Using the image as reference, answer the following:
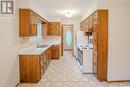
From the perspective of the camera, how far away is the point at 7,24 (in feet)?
11.7

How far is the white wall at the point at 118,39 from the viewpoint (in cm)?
438

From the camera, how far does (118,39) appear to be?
4.43 metres

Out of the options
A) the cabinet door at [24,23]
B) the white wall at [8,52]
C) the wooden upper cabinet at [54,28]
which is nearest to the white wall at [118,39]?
the cabinet door at [24,23]

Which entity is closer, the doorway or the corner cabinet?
the corner cabinet

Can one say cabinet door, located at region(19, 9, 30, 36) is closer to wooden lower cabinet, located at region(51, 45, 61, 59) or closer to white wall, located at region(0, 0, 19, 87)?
white wall, located at region(0, 0, 19, 87)

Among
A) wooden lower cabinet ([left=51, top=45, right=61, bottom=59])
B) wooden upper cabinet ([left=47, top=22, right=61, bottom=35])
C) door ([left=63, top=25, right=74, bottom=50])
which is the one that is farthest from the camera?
door ([left=63, top=25, right=74, bottom=50])

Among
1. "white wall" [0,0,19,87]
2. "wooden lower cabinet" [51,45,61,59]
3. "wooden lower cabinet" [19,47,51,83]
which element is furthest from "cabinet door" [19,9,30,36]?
"wooden lower cabinet" [51,45,61,59]

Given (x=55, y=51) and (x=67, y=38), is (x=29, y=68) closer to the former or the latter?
(x=55, y=51)

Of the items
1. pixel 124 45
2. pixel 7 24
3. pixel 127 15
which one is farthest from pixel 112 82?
pixel 7 24

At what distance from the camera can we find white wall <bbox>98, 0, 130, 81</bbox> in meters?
4.38

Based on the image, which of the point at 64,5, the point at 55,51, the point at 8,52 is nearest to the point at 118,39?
the point at 64,5

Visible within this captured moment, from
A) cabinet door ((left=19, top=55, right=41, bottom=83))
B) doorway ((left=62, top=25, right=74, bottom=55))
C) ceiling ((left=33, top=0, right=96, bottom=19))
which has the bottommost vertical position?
A: cabinet door ((left=19, top=55, right=41, bottom=83))

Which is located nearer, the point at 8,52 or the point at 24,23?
the point at 8,52

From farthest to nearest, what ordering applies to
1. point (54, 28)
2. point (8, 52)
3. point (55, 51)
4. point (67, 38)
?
point (67, 38) → point (54, 28) → point (55, 51) → point (8, 52)
